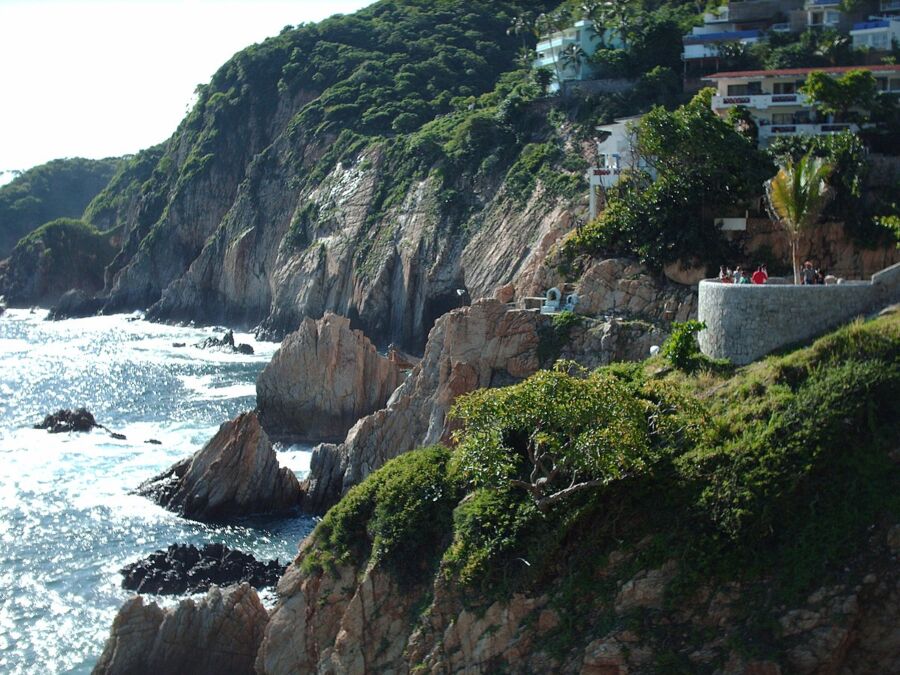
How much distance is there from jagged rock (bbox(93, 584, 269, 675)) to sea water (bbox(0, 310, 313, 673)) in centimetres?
396

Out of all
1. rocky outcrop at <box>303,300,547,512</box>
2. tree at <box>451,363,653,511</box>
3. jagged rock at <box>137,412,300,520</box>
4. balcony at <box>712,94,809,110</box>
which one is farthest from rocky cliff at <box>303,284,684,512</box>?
balcony at <box>712,94,809,110</box>

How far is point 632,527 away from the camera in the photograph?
2558 cm

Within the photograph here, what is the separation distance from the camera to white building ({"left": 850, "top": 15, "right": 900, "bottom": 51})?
68312 mm

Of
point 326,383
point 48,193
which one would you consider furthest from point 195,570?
point 48,193

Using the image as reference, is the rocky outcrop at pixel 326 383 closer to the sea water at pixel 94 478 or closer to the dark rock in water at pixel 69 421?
the sea water at pixel 94 478

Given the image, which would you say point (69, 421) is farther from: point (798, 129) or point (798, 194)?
point (798, 194)

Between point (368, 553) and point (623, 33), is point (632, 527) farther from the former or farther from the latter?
point (623, 33)

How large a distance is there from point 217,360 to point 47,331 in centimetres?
3405

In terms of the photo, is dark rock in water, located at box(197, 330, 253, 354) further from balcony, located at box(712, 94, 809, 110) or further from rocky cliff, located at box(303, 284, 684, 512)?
balcony, located at box(712, 94, 809, 110)

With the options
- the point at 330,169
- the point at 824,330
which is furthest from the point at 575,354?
the point at 330,169

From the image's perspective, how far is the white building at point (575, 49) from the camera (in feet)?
275

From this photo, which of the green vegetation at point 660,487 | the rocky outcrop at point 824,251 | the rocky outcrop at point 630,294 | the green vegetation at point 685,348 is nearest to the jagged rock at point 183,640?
the green vegetation at point 660,487

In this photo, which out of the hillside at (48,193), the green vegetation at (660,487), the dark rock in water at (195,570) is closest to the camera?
the green vegetation at (660,487)

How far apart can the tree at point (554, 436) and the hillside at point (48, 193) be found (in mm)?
144665
